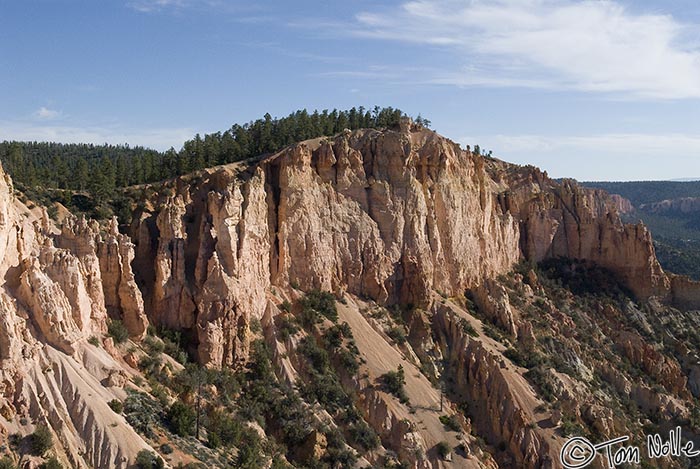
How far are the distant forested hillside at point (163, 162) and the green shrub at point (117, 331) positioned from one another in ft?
37.0

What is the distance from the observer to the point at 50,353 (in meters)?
33.8

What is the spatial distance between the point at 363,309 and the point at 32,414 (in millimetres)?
29612

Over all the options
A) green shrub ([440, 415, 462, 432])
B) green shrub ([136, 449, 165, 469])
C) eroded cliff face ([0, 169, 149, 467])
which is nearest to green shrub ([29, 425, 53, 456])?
eroded cliff face ([0, 169, 149, 467])

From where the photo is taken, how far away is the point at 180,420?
119 ft

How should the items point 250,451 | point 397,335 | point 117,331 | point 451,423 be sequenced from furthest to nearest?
point 397,335, point 451,423, point 117,331, point 250,451

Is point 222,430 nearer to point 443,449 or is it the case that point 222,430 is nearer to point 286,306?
point 286,306

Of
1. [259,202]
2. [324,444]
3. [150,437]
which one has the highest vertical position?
[259,202]

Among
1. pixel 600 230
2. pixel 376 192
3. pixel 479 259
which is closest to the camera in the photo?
pixel 376 192

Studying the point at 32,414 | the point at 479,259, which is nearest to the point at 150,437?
the point at 32,414

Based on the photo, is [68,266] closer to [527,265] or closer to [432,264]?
[432,264]

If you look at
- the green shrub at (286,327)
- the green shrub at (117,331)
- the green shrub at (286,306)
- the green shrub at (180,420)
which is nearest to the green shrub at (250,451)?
the green shrub at (180,420)

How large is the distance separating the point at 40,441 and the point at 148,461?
4812 mm

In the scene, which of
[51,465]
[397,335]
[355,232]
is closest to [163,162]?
[355,232]

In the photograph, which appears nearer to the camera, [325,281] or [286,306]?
[286,306]
